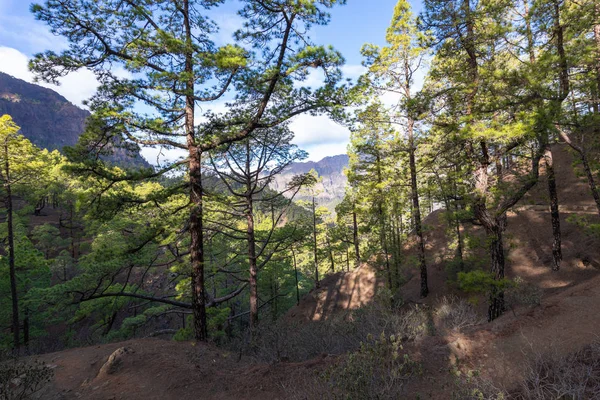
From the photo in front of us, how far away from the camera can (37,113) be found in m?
173

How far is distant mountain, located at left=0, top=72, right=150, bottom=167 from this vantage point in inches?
6417

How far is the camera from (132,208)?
733 centimetres

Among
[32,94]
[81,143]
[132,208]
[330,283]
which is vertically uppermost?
[32,94]

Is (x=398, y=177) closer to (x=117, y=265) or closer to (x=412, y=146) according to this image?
(x=412, y=146)

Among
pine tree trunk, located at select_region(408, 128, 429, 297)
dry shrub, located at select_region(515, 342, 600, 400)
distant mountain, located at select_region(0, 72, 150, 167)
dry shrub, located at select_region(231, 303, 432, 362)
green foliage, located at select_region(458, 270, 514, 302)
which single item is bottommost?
dry shrub, located at select_region(231, 303, 432, 362)

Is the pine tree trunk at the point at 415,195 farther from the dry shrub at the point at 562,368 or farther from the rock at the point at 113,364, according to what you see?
the rock at the point at 113,364

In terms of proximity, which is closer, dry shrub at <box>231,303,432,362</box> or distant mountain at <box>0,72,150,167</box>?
dry shrub at <box>231,303,432,362</box>

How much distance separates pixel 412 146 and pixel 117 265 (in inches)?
515

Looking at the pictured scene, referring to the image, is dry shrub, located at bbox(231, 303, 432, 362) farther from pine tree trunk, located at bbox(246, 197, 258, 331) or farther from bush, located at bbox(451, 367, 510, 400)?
pine tree trunk, located at bbox(246, 197, 258, 331)

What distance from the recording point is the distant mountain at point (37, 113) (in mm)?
163000

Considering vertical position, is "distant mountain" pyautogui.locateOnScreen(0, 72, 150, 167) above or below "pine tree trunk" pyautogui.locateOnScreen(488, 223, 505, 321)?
above

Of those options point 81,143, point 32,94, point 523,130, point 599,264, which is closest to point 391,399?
point 523,130

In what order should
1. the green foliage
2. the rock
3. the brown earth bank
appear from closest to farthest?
the brown earth bank, the rock, the green foliage

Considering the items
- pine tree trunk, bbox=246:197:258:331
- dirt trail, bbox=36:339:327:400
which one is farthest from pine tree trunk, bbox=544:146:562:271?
A: dirt trail, bbox=36:339:327:400
